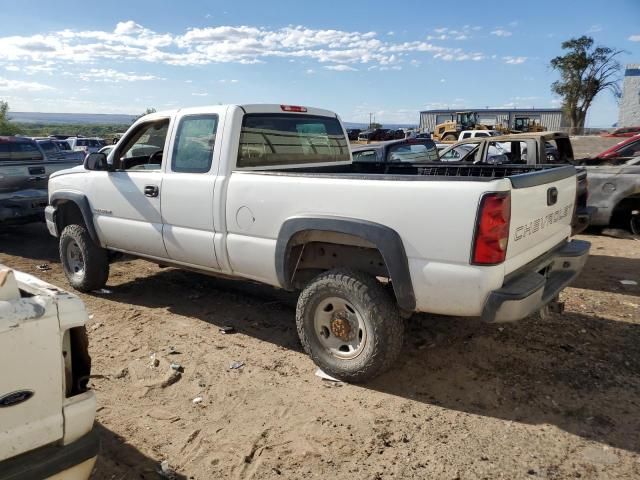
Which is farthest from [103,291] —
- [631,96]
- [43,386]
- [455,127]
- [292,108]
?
[631,96]

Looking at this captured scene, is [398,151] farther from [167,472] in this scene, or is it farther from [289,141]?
[167,472]

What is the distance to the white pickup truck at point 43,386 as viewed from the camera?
1.87 m

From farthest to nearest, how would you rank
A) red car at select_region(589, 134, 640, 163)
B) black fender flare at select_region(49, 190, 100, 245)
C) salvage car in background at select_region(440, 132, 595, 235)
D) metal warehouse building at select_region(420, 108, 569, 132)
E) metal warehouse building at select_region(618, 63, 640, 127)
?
metal warehouse building at select_region(420, 108, 569, 132), metal warehouse building at select_region(618, 63, 640, 127), red car at select_region(589, 134, 640, 163), salvage car in background at select_region(440, 132, 595, 235), black fender flare at select_region(49, 190, 100, 245)

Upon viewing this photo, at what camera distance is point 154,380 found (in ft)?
13.0

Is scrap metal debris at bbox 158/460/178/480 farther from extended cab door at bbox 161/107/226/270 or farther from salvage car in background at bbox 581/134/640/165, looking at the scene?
salvage car in background at bbox 581/134/640/165

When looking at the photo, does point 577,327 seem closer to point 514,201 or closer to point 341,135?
point 514,201

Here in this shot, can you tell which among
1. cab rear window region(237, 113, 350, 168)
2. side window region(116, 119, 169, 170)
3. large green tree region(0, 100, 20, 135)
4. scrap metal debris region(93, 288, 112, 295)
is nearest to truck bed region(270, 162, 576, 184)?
cab rear window region(237, 113, 350, 168)

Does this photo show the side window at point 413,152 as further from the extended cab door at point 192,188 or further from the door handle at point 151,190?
the door handle at point 151,190

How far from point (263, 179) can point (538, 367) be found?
2.58 metres

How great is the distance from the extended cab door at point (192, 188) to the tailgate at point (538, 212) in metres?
2.43

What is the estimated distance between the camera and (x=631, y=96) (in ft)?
185

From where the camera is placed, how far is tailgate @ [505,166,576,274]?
321cm

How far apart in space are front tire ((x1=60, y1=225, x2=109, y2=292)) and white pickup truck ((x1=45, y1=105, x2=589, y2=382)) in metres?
0.03

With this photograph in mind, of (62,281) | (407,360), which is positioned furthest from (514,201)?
(62,281)
